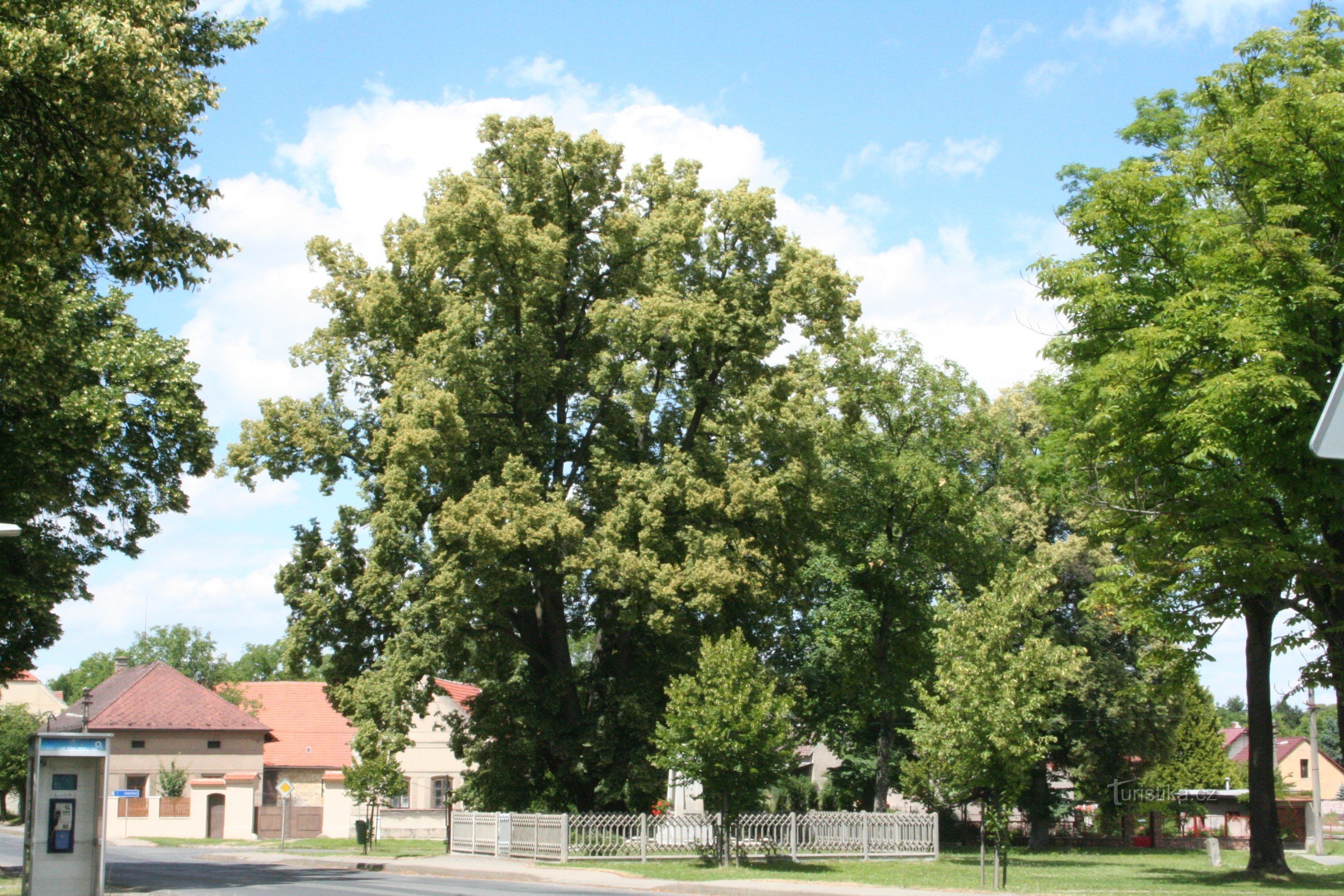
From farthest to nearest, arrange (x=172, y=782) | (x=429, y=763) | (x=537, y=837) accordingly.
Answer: (x=172, y=782) < (x=429, y=763) < (x=537, y=837)

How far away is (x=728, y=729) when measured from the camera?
2703cm

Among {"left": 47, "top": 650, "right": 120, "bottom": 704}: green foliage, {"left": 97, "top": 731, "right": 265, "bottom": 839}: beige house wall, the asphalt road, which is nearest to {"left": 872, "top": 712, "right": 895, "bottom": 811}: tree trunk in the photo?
the asphalt road

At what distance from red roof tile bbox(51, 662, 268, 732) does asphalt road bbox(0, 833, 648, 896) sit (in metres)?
22.5

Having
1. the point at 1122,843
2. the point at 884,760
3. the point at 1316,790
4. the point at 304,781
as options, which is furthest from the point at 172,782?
the point at 1316,790

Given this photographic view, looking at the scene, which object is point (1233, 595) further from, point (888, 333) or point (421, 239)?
point (421, 239)

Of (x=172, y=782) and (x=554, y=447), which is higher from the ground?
(x=554, y=447)

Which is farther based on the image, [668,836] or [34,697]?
[34,697]

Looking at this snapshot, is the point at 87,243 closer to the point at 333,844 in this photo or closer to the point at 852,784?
the point at 333,844

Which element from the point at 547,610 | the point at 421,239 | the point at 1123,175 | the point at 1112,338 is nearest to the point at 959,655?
the point at 1112,338

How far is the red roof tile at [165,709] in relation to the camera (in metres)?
55.9

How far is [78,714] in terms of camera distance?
64125mm

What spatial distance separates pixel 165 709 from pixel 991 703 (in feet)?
157

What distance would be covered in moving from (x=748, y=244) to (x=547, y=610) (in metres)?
12.2

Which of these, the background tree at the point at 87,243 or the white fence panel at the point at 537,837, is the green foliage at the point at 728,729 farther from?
the background tree at the point at 87,243
